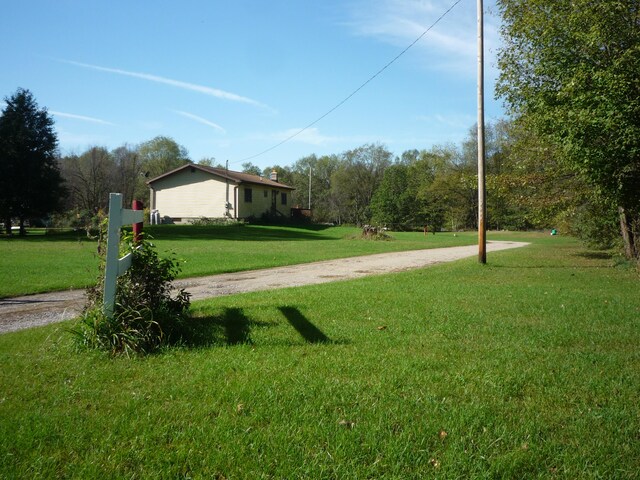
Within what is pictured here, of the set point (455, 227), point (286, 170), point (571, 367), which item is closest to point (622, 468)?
point (571, 367)

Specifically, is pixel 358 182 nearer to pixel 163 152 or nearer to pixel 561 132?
pixel 163 152

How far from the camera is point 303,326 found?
248 inches

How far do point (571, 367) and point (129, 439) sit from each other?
13.4 feet

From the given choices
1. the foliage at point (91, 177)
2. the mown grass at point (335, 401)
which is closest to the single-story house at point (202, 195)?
the foliage at point (91, 177)

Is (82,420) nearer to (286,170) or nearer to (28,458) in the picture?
(28,458)

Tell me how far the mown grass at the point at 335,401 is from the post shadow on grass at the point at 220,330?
0.12ft

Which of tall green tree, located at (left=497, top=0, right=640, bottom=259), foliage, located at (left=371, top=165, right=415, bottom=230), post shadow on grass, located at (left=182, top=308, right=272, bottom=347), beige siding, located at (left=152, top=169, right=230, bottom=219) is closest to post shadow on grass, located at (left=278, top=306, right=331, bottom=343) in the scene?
post shadow on grass, located at (left=182, top=308, right=272, bottom=347)

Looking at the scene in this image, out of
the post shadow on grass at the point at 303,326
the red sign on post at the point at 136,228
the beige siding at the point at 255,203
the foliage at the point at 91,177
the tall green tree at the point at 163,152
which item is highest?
the tall green tree at the point at 163,152

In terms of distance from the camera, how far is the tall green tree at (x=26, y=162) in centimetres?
3256

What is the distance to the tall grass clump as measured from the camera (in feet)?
16.5

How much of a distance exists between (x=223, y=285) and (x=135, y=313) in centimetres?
557

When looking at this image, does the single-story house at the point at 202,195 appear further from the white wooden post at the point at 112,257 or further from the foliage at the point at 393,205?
the white wooden post at the point at 112,257

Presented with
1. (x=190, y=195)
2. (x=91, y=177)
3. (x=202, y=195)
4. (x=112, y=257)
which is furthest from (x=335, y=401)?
(x=91, y=177)

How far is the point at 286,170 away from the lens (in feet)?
332
